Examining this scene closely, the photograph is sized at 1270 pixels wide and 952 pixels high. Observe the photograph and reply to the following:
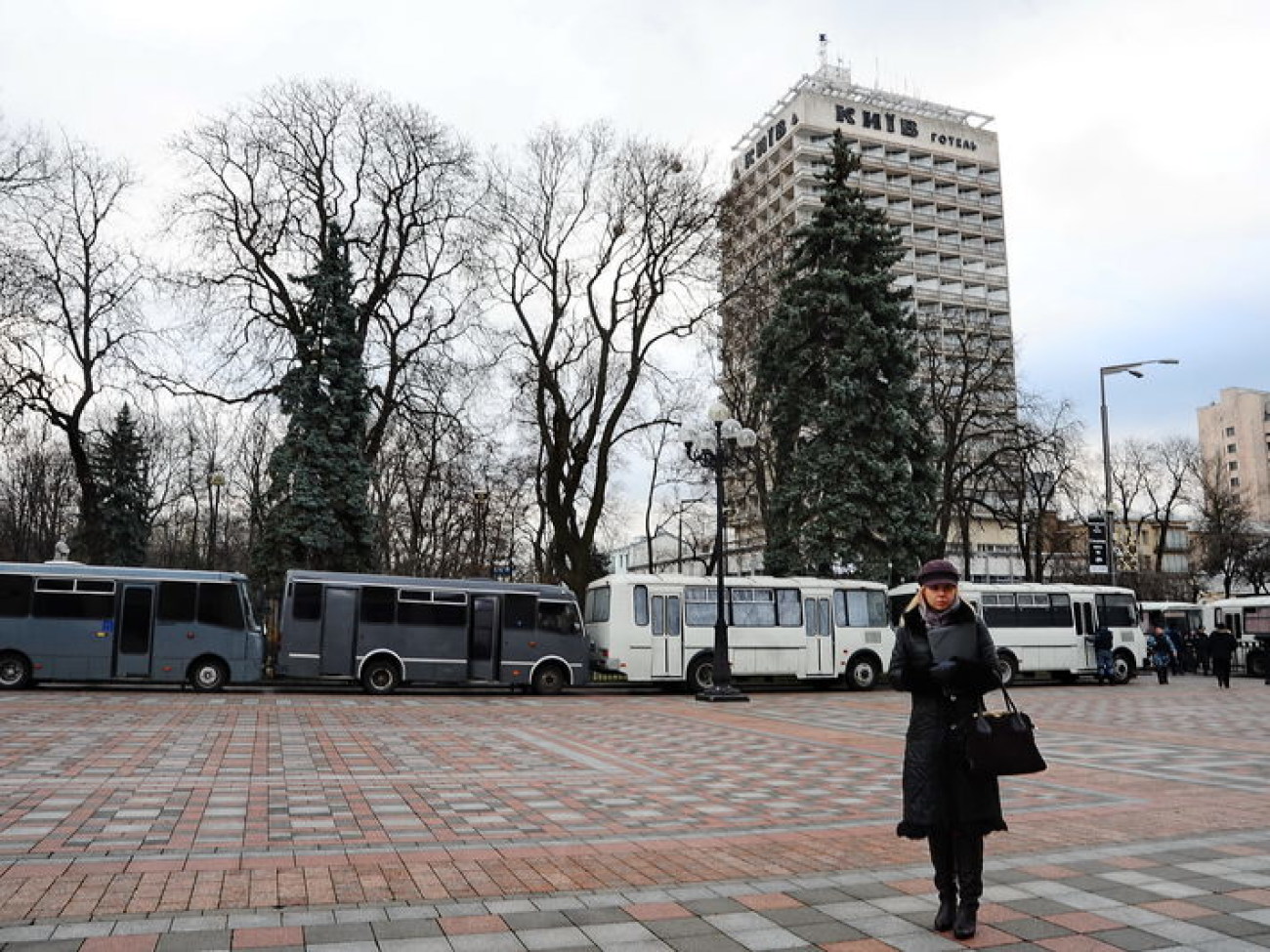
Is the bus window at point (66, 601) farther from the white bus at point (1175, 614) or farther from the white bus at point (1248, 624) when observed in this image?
the white bus at point (1175, 614)

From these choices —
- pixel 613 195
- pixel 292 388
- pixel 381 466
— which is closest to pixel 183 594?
pixel 292 388

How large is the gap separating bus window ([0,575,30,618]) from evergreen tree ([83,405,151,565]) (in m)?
26.6

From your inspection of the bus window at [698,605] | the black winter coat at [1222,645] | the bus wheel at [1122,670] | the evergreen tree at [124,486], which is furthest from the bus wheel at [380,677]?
the evergreen tree at [124,486]

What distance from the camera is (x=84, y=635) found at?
21.6 m

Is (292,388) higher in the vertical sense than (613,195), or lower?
lower

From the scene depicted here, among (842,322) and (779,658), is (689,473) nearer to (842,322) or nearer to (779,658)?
(842,322)

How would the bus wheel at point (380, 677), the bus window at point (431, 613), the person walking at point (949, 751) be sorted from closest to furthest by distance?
the person walking at point (949, 751) → the bus wheel at point (380, 677) → the bus window at point (431, 613)

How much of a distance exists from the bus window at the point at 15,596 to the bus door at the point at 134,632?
6.14 ft

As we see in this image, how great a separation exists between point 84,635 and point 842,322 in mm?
23783

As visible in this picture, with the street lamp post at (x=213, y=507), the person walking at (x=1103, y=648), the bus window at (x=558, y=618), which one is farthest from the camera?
the street lamp post at (x=213, y=507)

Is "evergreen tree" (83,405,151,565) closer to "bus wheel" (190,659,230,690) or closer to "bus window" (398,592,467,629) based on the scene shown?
"bus wheel" (190,659,230,690)

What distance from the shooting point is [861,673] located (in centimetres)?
2720

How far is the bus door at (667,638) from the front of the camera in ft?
82.8

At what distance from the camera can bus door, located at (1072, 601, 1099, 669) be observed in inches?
1188
